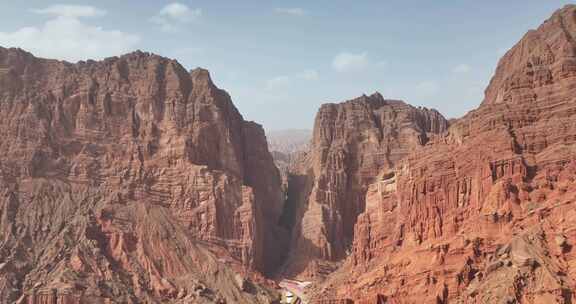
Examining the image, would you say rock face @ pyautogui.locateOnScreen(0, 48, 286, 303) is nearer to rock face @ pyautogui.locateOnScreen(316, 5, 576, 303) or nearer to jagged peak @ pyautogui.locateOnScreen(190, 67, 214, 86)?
jagged peak @ pyautogui.locateOnScreen(190, 67, 214, 86)

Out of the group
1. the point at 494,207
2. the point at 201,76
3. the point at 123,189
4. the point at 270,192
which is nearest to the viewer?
the point at 494,207

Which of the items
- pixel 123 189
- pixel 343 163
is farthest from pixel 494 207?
pixel 123 189

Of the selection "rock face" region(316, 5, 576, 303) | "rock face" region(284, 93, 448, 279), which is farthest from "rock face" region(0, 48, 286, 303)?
"rock face" region(316, 5, 576, 303)

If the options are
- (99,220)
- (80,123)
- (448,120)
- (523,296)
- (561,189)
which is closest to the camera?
(523,296)

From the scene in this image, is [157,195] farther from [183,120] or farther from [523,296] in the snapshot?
[523,296]

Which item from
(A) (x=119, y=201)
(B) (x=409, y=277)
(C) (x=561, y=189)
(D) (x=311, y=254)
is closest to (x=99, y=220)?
(A) (x=119, y=201)

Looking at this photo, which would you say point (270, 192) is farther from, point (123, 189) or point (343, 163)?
point (123, 189)

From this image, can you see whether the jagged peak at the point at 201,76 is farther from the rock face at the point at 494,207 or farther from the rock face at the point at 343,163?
the rock face at the point at 494,207
